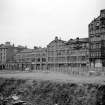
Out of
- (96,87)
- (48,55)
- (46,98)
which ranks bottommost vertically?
(46,98)

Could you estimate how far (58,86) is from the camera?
103 ft

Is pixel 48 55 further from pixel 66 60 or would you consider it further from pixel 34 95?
pixel 34 95

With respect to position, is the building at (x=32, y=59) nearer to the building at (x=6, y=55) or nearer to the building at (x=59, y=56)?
the building at (x=59, y=56)

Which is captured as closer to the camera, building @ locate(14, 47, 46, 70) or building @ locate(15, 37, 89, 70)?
building @ locate(15, 37, 89, 70)

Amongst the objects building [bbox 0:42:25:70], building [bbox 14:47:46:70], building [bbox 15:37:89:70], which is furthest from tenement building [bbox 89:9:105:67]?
building [bbox 0:42:25:70]

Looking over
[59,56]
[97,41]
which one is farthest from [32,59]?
[97,41]

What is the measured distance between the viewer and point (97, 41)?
57594mm

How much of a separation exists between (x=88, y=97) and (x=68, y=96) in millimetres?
3496

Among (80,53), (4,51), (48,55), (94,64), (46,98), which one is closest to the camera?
(46,98)

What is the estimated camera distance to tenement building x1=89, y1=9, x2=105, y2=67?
5681cm

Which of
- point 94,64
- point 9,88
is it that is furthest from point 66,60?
point 9,88

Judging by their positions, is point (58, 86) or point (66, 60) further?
point (66, 60)

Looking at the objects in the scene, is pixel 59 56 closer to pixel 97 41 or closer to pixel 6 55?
pixel 97 41

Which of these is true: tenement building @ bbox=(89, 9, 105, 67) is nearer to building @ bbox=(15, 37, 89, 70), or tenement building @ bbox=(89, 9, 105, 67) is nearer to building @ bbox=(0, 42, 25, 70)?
building @ bbox=(15, 37, 89, 70)
